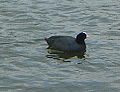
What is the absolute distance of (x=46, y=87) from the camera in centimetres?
1252

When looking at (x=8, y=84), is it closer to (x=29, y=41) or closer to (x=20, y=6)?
(x=29, y=41)

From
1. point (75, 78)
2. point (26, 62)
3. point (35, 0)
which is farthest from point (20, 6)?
point (75, 78)

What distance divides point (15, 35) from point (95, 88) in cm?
534

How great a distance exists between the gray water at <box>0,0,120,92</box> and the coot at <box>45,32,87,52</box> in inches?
11.3

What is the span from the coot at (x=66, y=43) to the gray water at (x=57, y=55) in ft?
0.94

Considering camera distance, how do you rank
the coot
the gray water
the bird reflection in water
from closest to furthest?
the gray water
the bird reflection in water
the coot

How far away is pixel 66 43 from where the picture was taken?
634 inches

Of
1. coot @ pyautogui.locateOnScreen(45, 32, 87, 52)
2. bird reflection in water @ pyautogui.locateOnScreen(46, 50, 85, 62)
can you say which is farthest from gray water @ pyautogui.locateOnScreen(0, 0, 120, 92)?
coot @ pyautogui.locateOnScreen(45, 32, 87, 52)

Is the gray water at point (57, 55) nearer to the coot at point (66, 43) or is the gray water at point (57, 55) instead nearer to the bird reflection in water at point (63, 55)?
the bird reflection in water at point (63, 55)

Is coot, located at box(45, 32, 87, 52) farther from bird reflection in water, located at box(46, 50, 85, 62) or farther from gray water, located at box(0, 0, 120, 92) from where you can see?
gray water, located at box(0, 0, 120, 92)

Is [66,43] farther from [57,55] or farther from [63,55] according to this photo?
[57,55]

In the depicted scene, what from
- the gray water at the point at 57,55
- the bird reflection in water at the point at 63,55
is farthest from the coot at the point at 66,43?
the gray water at the point at 57,55

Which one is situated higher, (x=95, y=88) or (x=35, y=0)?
(x=35, y=0)

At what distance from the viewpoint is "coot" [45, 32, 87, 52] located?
52.7ft
